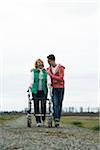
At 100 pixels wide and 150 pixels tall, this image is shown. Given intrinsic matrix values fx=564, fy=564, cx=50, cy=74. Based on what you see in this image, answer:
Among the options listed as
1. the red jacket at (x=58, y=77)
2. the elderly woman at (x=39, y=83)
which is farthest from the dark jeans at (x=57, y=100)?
the elderly woman at (x=39, y=83)

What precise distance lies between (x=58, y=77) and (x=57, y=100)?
697 millimetres

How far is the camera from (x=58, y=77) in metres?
14.5

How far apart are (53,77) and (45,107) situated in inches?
36.2

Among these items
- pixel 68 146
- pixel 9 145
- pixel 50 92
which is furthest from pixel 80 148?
pixel 50 92

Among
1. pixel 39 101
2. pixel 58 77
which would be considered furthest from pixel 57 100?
pixel 58 77

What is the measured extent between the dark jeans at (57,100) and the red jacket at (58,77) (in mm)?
121

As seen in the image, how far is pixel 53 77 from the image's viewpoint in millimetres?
14477

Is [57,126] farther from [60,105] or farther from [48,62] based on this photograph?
[48,62]

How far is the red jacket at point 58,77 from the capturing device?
14418mm

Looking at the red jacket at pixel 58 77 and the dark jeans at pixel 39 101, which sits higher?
the red jacket at pixel 58 77

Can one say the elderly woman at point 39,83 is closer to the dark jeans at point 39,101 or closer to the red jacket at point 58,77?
the dark jeans at point 39,101

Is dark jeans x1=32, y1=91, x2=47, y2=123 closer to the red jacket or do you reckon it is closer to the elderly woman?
the elderly woman

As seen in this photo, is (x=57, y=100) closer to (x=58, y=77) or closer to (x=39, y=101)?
(x=39, y=101)

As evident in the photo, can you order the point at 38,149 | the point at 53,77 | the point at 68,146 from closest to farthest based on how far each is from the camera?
the point at 38,149, the point at 68,146, the point at 53,77
